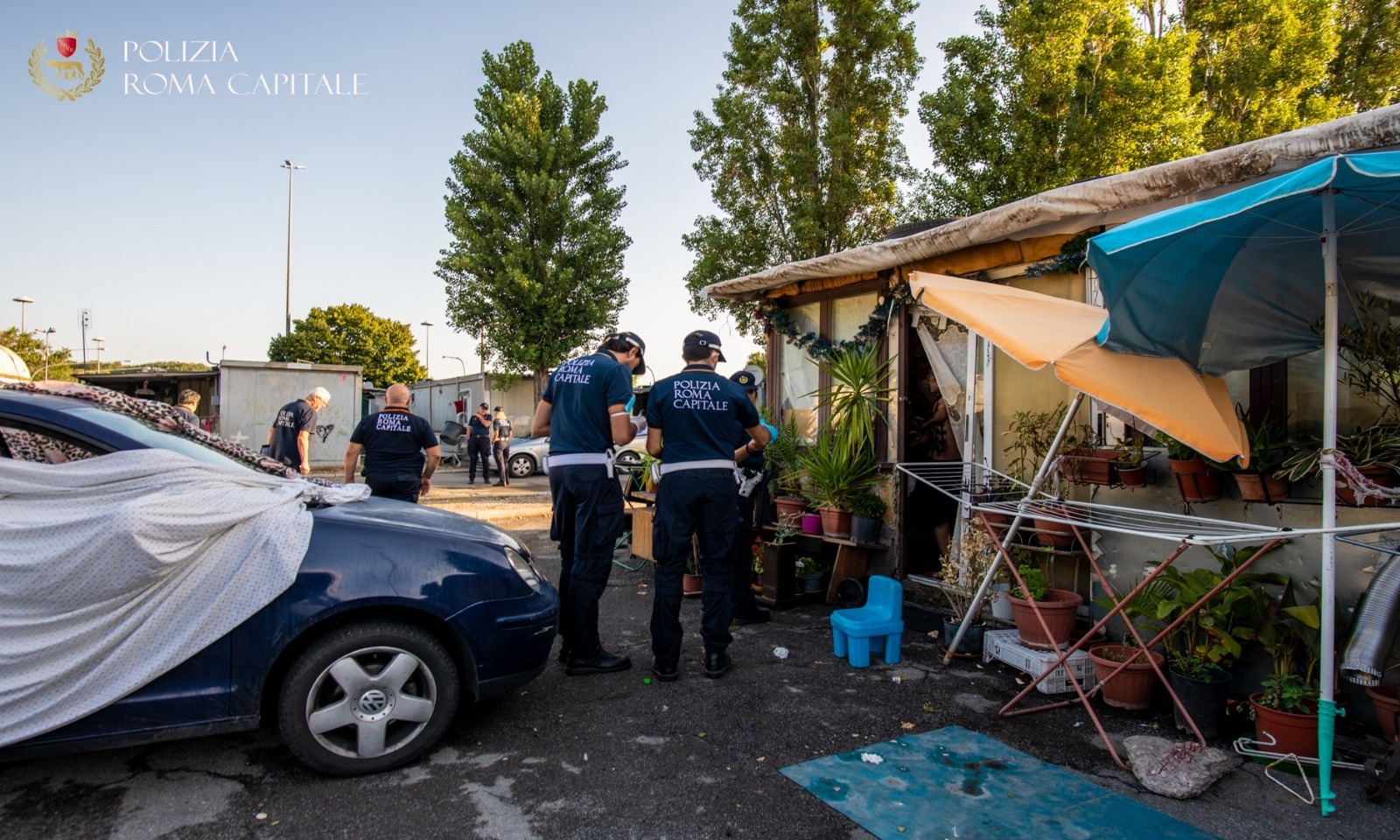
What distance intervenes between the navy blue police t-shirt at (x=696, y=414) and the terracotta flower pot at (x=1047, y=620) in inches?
78.3

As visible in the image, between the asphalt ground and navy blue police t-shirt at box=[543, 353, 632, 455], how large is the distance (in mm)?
1387

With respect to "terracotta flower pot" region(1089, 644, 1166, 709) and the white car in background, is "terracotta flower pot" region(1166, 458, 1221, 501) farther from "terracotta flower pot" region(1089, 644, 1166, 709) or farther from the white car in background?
the white car in background

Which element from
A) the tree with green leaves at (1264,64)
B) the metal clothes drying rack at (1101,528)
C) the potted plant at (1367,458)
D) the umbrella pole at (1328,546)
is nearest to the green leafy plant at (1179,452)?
the metal clothes drying rack at (1101,528)

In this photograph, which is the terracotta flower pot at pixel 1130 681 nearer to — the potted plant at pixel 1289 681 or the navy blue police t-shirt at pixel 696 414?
the potted plant at pixel 1289 681

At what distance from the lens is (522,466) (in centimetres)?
1844

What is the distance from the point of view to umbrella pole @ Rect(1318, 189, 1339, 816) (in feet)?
9.57

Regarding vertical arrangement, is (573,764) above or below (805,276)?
below

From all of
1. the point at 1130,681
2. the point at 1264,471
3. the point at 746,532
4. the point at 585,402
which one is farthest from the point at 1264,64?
the point at 585,402

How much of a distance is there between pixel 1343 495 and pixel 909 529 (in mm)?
3273

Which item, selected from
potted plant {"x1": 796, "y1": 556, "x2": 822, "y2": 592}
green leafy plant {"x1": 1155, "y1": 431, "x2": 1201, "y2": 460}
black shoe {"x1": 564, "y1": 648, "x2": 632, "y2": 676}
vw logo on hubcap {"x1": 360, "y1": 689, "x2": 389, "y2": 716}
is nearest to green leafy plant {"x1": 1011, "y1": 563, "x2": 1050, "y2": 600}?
green leafy plant {"x1": 1155, "y1": 431, "x2": 1201, "y2": 460}

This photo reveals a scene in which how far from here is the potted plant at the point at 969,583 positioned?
4879 mm

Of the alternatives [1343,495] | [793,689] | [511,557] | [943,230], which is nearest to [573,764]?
[511,557]

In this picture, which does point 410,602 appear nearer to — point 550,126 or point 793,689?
point 793,689

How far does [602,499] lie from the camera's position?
4383 millimetres
